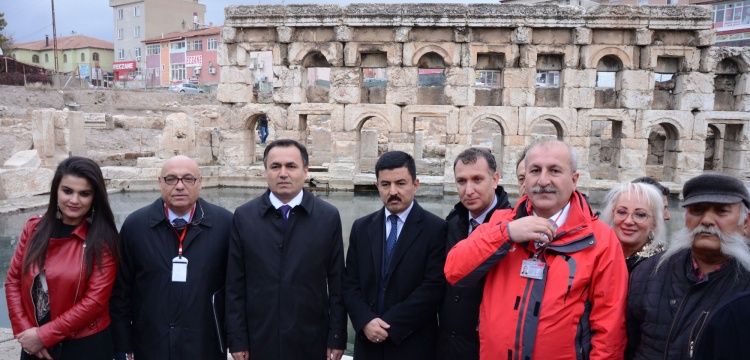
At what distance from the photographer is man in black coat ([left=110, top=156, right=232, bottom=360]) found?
3.41 meters

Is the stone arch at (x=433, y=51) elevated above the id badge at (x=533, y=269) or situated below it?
above

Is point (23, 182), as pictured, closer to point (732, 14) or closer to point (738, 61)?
point (738, 61)

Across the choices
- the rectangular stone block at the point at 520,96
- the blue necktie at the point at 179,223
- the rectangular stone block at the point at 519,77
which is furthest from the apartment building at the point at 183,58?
the blue necktie at the point at 179,223

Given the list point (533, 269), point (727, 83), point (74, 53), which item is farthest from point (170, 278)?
point (74, 53)

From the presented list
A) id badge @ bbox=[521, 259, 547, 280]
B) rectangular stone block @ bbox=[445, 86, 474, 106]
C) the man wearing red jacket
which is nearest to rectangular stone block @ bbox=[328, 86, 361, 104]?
rectangular stone block @ bbox=[445, 86, 474, 106]

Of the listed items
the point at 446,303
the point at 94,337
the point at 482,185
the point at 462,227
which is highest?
the point at 482,185

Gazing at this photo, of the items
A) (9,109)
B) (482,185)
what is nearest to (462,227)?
(482,185)

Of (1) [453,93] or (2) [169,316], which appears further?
(1) [453,93]

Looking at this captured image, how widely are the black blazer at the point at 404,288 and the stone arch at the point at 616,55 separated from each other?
14.5 metres

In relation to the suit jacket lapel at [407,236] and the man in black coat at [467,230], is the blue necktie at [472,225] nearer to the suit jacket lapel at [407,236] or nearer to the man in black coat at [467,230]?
the man in black coat at [467,230]

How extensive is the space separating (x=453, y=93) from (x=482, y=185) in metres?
13.3

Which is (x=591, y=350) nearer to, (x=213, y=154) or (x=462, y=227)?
(x=462, y=227)

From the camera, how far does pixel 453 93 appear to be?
16.3 meters

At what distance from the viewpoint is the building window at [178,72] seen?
160ft
